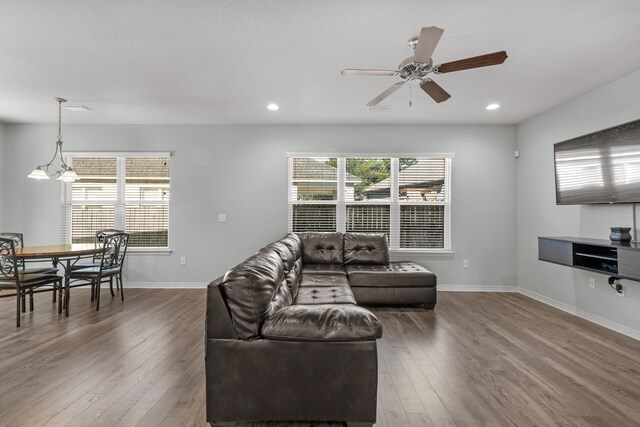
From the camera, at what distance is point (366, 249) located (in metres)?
4.85

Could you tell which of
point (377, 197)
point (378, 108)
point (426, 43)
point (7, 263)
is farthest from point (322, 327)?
point (7, 263)

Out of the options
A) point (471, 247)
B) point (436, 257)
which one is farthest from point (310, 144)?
point (471, 247)

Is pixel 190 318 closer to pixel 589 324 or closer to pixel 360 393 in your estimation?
pixel 360 393

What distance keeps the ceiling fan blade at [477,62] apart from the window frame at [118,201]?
459 centimetres

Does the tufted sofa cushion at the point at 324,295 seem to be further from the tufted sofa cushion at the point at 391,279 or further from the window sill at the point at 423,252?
the window sill at the point at 423,252

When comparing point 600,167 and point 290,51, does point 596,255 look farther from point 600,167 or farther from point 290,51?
point 290,51

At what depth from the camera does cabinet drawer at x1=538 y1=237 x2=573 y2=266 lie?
3.62m

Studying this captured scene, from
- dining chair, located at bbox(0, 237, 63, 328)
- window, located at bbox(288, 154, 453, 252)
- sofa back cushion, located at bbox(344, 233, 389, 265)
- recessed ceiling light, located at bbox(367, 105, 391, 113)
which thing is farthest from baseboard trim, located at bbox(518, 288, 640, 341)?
dining chair, located at bbox(0, 237, 63, 328)

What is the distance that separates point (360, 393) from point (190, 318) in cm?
275

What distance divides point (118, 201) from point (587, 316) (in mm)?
7059

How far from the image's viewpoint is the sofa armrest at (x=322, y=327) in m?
1.72

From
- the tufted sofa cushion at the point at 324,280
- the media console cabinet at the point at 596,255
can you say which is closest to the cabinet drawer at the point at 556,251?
the media console cabinet at the point at 596,255

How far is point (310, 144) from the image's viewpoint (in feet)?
17.6

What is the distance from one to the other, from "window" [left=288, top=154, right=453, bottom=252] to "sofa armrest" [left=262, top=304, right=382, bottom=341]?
144 inches
